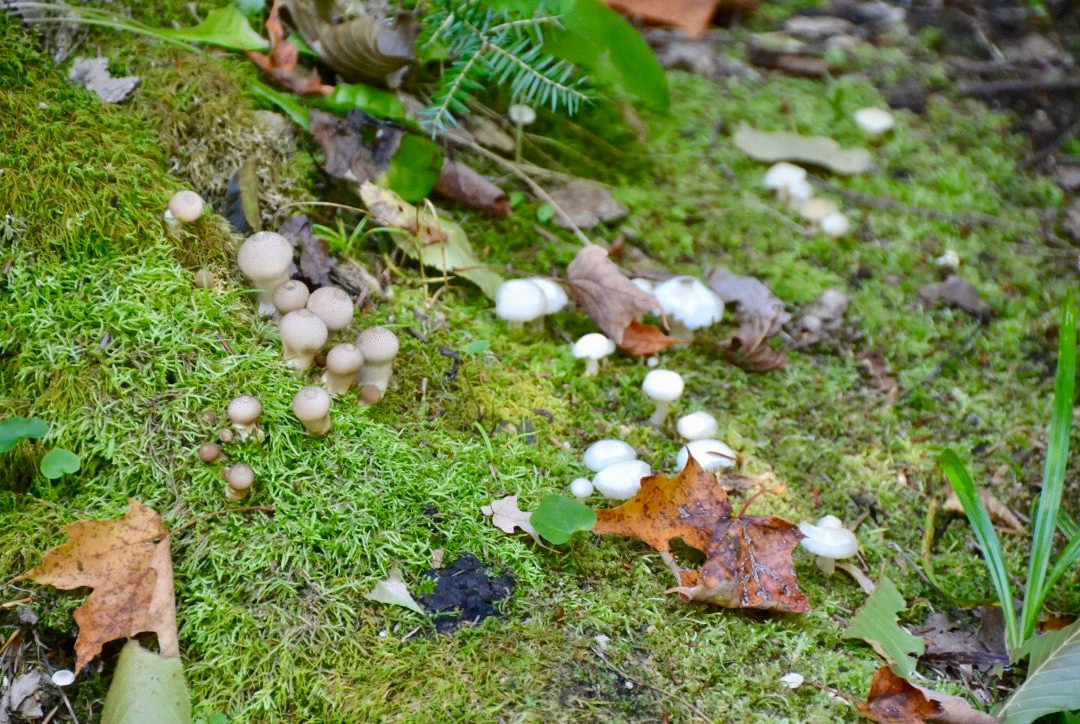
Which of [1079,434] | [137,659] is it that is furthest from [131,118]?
[1079,434]

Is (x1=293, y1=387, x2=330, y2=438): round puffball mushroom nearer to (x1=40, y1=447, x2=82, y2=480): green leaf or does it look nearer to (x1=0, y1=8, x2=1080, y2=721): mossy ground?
(x1=0, y1=8, x2=1080, y2=721): mossy ground

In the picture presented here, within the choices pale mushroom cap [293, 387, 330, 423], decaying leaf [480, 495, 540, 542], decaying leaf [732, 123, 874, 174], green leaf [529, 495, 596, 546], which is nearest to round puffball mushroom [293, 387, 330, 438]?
pale mushroom cap [293, 387, 330, 423]

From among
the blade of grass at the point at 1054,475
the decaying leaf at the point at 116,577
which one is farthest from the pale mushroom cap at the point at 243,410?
the blade of grass at the point at 1054,475

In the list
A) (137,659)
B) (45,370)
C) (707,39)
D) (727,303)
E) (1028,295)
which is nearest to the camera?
(137,659)

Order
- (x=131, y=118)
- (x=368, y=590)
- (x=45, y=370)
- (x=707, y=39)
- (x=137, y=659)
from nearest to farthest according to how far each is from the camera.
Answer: (x=137, y=659), (x=368, y=590), (x=45, y=370), (x=131, y=118), (x=707, y=39)

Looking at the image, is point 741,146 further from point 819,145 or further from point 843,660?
point 843,660

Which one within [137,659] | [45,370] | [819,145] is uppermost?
[819,145]

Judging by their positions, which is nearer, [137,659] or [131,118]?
[137,659]
